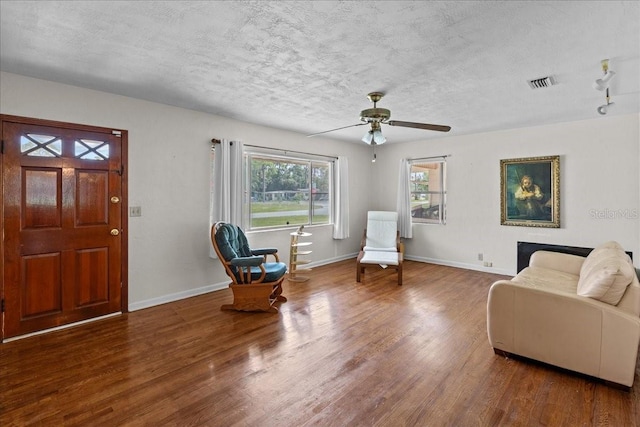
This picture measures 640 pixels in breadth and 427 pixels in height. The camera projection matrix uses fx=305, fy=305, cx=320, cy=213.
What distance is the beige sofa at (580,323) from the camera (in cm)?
207

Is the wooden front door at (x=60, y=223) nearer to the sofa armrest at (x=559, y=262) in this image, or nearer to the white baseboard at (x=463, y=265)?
the sofa armrest at (x=559, y=262)

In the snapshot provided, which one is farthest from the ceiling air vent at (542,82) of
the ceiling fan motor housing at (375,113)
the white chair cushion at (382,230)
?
the white chair cushion at (382,230)

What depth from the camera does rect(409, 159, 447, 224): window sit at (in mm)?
5898

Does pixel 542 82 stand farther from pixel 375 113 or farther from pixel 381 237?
pixel 381 237

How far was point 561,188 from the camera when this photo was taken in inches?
181

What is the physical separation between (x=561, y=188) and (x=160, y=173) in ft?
18.6

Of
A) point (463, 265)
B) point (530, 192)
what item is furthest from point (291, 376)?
point (530, 192)

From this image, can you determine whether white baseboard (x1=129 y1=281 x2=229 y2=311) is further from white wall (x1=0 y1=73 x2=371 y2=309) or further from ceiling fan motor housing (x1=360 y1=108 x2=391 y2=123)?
ceiling fan motor housing (x1=360 y1=108 x2=391 y2=123)

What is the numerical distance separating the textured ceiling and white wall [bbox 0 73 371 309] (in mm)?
180

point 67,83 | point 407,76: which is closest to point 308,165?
point 407,76

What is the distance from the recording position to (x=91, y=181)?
10.7 ft

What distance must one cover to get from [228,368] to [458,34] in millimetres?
2977

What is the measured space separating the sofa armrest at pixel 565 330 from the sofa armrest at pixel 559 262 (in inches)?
64.7

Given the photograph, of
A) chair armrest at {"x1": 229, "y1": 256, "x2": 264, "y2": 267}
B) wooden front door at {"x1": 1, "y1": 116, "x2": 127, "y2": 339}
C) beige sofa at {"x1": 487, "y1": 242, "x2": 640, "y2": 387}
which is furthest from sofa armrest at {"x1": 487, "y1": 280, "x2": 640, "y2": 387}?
wooden front door at {"x1": 1, "y1": 116, "x2": 127, "y2": 339}
